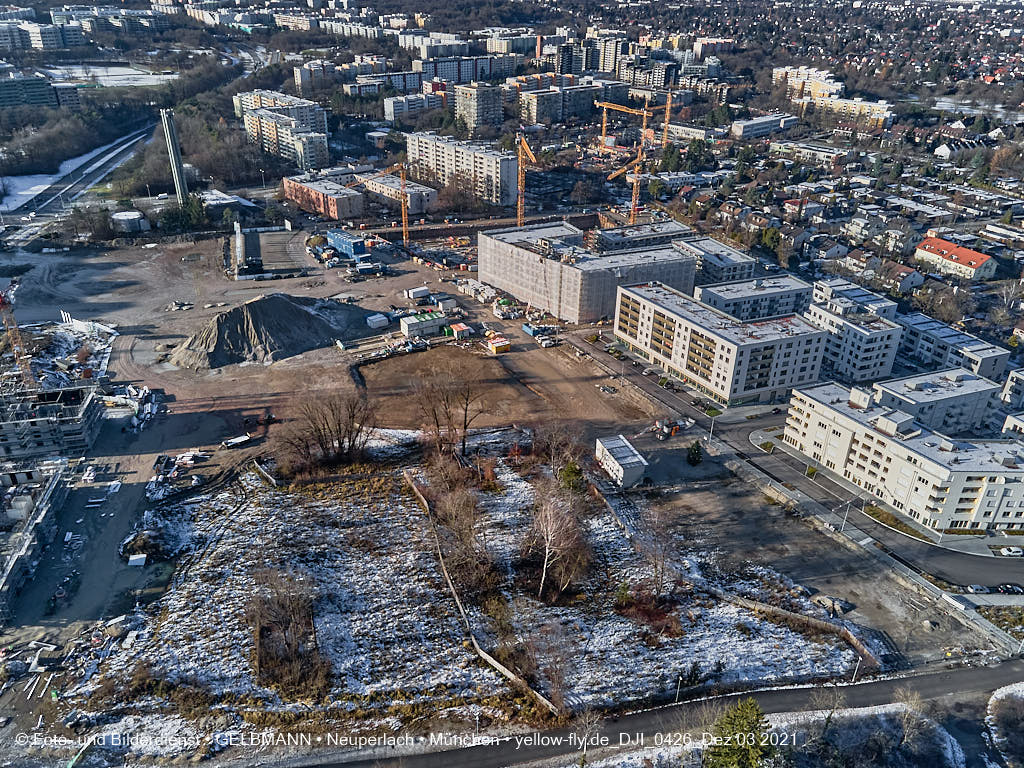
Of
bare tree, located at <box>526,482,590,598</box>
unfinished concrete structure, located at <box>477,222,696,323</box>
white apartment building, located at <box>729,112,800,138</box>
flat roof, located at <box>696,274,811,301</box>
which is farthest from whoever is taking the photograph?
white apartment building, located at <box>729,112,800,138</box>

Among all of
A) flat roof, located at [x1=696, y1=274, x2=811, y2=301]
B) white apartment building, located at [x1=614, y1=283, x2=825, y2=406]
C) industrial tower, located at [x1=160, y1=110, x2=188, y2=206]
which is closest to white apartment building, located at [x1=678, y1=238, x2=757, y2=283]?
flat roof, located at [x1=696, y1=274, x2=811, y2=301]

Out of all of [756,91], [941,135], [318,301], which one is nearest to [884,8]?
[756,91]

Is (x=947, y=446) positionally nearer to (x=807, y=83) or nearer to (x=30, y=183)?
(x=30, y=183)

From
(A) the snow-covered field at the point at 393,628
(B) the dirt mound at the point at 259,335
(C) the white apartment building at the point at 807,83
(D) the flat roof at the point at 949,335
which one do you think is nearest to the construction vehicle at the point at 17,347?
(B) the dirt mound at the point at 259,335

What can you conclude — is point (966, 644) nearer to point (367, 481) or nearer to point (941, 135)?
point (367, 481)

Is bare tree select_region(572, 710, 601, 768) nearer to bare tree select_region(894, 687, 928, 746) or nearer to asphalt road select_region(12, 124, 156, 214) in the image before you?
bare tree select_region(894, 687, 928, 746)
